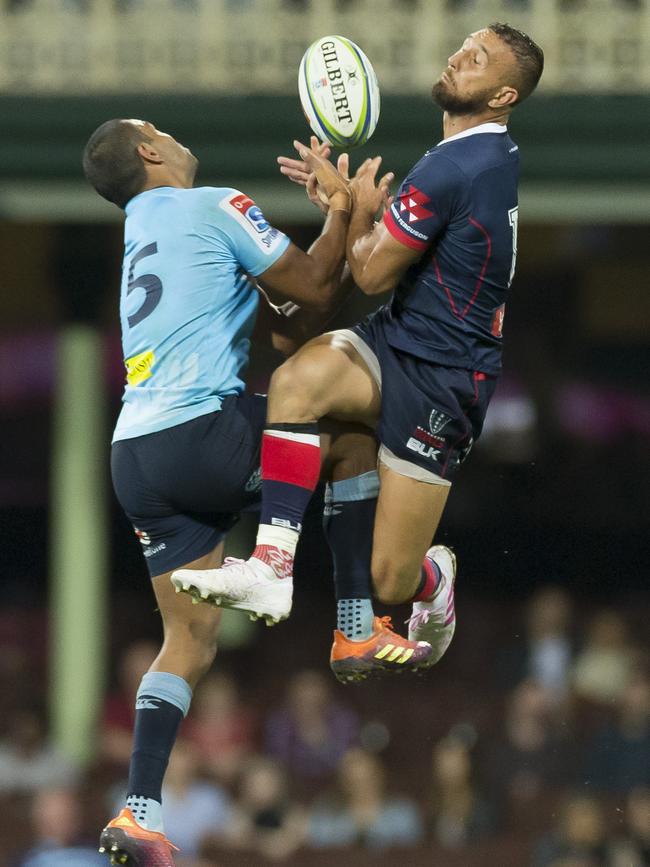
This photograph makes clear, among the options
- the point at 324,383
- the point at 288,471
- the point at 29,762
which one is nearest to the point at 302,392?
the point at 324,383

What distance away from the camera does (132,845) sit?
5.34m

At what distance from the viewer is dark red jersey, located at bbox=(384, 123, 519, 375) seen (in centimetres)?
532

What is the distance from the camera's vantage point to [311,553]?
563 inches

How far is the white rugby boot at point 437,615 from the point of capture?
19.5 ft

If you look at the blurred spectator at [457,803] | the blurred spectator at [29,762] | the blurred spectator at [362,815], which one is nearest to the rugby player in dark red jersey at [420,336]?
the blurred spectator at [362,815]

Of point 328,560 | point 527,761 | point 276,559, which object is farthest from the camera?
point 328,560

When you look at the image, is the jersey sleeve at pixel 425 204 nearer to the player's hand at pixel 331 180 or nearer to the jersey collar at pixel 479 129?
the jersey collar at pixel 479 129

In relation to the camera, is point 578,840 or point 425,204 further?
point 578,840

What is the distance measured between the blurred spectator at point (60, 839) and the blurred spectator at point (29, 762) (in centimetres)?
74

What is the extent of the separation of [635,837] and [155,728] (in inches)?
208

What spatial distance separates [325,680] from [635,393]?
3.82 m

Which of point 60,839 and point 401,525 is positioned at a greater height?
point 401,525

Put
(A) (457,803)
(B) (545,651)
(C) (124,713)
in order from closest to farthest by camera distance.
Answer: (A) (457,803) < (C) (124,713) < (B) (545,651)

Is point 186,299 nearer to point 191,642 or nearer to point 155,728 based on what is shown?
point 191,642
